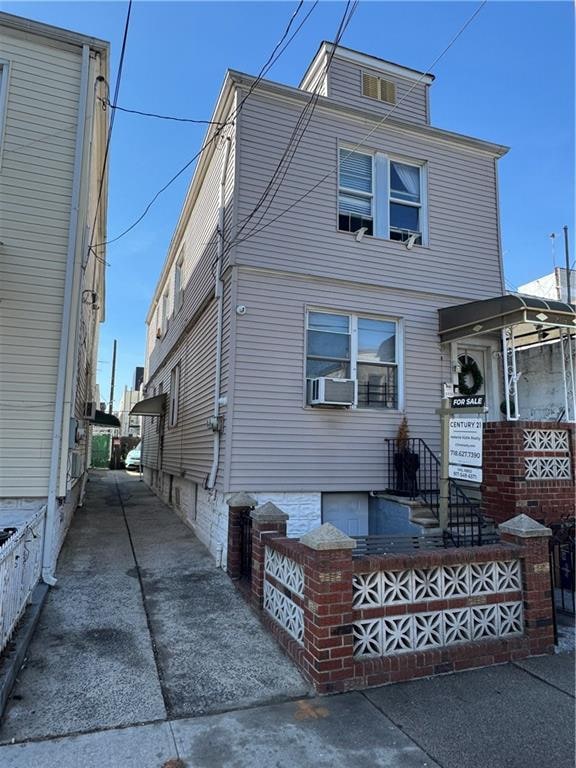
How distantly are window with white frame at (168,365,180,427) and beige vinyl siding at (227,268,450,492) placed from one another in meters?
4.96

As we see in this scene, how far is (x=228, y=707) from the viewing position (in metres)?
3.19

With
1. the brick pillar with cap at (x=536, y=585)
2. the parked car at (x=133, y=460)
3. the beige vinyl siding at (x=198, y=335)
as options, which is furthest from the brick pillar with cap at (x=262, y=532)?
the parked car at (x=133, y=460)

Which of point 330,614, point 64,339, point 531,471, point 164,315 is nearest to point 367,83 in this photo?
point 64,339

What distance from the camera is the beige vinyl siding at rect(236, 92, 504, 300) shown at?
696 centimetres

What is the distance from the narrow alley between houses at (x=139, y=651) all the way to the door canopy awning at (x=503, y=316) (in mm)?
4790

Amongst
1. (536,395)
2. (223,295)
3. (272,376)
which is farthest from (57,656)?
(536,395)

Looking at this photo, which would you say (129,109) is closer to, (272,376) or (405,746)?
(272,376)

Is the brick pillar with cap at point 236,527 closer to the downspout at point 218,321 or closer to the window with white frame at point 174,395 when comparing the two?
the downspout at point 218,321

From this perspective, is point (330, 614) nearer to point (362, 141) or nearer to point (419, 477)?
point (419, 477)

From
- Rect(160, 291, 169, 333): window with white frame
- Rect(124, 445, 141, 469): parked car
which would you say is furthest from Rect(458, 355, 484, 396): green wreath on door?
Rect(124, 445, 141, 469): parked car

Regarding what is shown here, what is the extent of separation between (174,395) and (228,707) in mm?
8962

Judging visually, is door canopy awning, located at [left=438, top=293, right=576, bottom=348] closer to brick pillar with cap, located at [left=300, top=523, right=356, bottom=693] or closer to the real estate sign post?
the real estate sign post

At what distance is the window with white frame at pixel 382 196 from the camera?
7594 mm

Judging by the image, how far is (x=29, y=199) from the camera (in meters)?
6.02
